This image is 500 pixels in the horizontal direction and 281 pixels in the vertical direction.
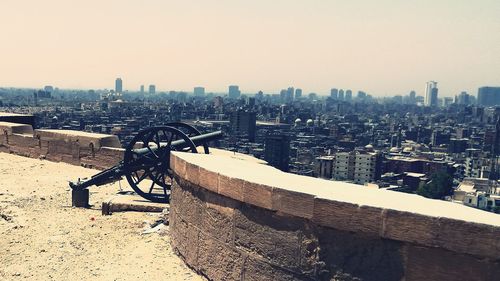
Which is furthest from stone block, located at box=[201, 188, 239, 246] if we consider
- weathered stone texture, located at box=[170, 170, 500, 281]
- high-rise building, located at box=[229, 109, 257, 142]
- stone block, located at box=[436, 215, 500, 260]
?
high-rise building, located at box=[229, 109, 257, 142]

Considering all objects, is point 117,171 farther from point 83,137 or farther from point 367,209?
point 367,209

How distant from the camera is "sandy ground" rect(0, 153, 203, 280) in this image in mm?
4758

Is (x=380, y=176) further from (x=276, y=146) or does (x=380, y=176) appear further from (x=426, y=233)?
(x=426, y=233)

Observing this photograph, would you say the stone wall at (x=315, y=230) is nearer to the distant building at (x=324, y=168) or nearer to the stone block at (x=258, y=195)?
the stone block at (x=258, y=195)

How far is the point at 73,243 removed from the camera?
5.65 meters

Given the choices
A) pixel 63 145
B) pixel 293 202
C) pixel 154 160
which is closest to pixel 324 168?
pixel 63 145

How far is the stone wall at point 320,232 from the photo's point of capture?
313cm

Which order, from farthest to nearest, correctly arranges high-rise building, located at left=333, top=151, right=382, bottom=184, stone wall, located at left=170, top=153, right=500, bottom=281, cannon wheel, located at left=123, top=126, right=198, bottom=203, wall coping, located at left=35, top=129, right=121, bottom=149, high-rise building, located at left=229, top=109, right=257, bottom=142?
high-rise building, located at left=229, top=109, right=257, bottom=142, high-rise building, located at left=333, top=151, right=382, bottom=184, wall coping, located at left=35, top=129, right=121, bottom=149, cannon wheel, located at left=123, top=126, right=198, bottom=203, stone wall, located at left=170, top=153, right=500, bottom=281

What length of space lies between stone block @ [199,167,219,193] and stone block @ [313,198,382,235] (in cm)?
112

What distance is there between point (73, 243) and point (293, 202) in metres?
3.11

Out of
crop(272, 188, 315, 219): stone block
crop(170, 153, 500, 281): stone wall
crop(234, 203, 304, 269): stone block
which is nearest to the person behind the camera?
crop(170, 153, 500, 281): stone wall

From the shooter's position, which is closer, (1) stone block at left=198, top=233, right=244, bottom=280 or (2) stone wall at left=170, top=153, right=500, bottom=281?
(2) stone wall at left=170, top=153, right=500, bottom=281

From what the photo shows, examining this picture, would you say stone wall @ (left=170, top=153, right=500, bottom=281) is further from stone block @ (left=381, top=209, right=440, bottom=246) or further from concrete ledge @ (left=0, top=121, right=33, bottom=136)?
concrete ledge @ (left=0, top=121, right=33, bottom=136)

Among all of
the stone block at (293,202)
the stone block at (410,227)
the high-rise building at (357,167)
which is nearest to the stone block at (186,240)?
the stone block at (293,202)
